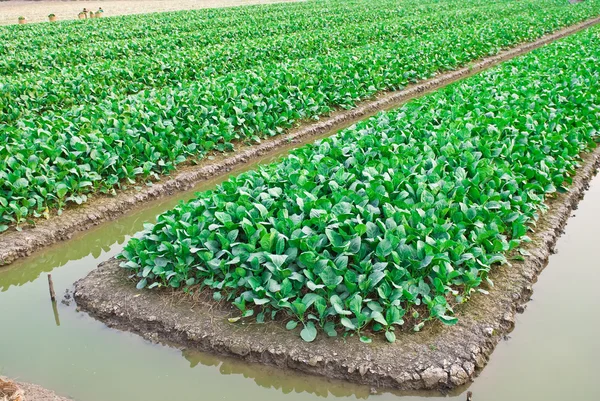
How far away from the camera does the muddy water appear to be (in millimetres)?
4113

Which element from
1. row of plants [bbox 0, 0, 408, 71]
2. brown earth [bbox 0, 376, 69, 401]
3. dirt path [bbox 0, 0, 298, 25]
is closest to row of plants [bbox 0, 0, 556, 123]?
row of plants [bbox 0, 0, 408, 71]

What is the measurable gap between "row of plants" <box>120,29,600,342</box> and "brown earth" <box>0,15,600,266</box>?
63.5 inches

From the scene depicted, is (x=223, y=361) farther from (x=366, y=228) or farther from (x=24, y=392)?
(x=366, y=228)

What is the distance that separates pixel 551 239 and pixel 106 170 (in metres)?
5.70

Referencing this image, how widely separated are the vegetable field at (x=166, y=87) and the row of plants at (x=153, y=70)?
0.03 m

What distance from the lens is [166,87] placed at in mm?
10875

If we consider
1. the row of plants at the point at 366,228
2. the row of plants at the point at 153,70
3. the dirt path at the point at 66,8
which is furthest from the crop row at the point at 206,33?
the row of plants at the point at 366,228

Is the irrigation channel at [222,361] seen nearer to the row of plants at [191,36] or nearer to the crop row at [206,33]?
the row of plants at [191,36]

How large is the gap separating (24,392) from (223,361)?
1.45 metres

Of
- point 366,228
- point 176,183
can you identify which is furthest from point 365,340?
point 176,183

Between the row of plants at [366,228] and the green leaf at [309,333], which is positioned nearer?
the green leaf at [309,333]

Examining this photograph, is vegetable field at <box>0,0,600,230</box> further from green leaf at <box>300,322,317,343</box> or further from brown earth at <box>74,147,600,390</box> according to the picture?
green leaf at <box>300,322,317,343</box>

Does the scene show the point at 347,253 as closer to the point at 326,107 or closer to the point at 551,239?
the point at 551,239

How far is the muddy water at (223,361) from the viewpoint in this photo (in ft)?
13.5
